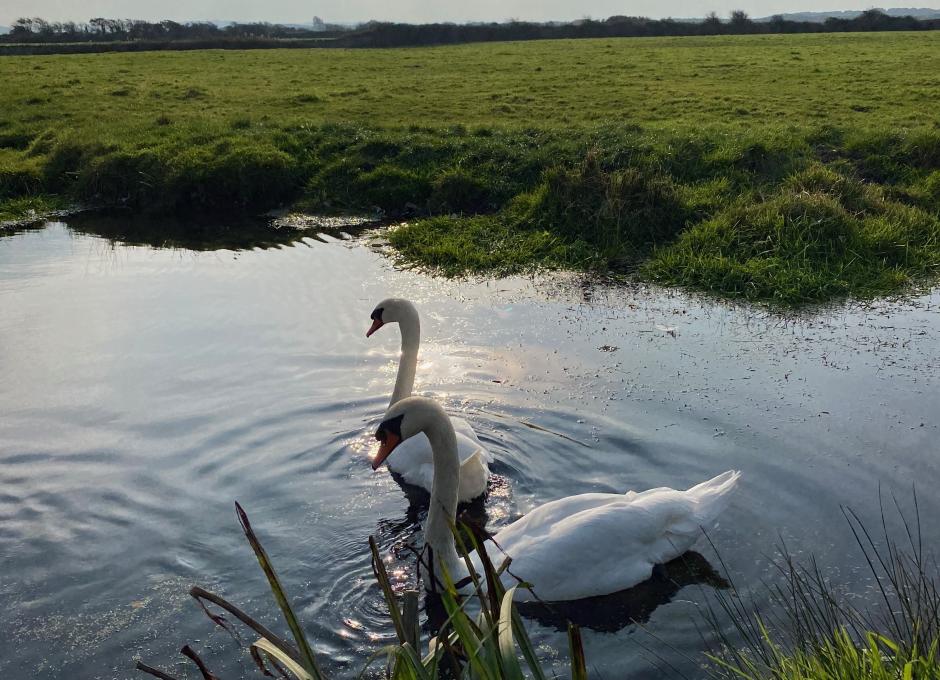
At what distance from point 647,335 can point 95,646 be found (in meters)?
5.65

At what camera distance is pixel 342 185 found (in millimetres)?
14789

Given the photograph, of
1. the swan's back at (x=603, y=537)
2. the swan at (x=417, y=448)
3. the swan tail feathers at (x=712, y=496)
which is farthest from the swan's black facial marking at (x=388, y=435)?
the swan tail feathers at (x=712, y=496)

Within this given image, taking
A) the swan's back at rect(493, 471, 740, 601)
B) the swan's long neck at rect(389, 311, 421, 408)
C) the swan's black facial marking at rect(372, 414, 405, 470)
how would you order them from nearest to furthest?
the swan's black facial marking at rect(372, 414, 405, 470)
the swan's back at rect(493, 471, 740, 601)
the swan's long neck at rect(389, 311, 421, 408)

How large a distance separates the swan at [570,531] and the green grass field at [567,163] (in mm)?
4924

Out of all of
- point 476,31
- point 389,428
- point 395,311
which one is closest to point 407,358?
point 395,311

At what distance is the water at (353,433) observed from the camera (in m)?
4.94

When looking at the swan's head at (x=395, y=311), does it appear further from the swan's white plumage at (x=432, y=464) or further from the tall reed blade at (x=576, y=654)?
the tall reed blade at (x=576, y=654)

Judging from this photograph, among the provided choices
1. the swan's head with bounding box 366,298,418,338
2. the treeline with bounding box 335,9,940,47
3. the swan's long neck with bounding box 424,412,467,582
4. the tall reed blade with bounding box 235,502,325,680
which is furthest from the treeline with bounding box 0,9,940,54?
the tall reed blade with bounding box 235,502,325,680

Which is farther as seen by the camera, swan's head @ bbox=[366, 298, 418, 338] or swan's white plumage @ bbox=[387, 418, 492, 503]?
swan's head @ bbox=[366, 298, 418, 338]

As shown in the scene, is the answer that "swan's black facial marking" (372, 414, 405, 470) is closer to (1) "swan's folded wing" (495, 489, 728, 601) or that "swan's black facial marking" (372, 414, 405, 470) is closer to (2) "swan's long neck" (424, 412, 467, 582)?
(2) "swan's long neck" (424, 412, 467, 582)

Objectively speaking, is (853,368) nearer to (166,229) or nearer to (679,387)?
(679,387)

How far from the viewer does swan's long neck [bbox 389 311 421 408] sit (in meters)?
6.98

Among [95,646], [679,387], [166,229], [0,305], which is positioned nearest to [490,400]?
[679,387]

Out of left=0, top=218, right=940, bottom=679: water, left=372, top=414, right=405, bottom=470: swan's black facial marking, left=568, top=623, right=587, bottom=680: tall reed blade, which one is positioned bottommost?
left=0, top=218, right=940, bottom=679: water
